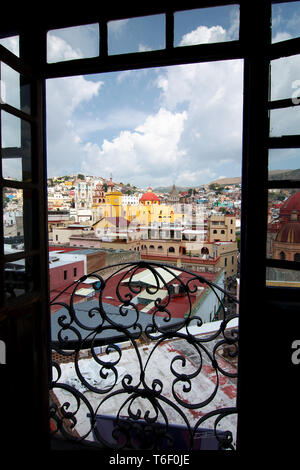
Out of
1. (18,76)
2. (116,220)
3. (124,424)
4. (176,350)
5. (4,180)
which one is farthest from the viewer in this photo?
(116,220)

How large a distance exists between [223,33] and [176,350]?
214 cm

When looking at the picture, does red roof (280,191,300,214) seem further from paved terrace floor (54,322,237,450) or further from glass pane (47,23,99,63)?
glass pane (47,23,99,63)

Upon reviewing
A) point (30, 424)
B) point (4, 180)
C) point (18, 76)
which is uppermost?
point (18, 76)

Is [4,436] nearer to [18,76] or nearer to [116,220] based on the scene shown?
[18,76]

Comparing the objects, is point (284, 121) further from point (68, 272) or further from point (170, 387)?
point (68, 272)

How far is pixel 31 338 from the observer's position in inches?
48.8

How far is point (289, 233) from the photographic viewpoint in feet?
3.57

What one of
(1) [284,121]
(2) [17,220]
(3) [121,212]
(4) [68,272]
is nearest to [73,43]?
(2) [17,220]

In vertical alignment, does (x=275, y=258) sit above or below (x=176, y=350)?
above

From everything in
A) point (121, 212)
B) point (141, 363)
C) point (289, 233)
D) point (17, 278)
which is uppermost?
point (121, 212)

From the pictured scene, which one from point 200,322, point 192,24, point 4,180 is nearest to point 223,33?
point 192,24

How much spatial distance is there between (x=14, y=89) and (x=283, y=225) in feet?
4.73

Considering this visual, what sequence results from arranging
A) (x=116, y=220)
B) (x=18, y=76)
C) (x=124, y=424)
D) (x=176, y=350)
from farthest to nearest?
(x=116, y=220), (x=176, y=350), (x=124, y=424), (x=18, y=76)

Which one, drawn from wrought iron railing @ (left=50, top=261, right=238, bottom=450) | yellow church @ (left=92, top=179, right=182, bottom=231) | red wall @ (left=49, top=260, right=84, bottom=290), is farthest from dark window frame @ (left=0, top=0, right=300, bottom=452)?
yellow church @ (left=92, top=179, right=182, bottom=231)
